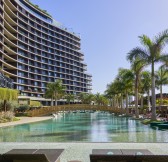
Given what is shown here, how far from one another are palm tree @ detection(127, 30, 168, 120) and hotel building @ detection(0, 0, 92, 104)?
188 feet

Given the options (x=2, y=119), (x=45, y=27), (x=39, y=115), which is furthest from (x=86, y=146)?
(x=45, y=27)

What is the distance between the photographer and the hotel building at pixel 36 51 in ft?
308

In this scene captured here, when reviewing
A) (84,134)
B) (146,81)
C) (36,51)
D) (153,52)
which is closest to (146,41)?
(153,52)

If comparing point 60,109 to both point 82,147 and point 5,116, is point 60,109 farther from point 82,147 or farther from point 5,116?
point 82,147

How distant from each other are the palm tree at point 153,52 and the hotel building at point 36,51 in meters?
57.4

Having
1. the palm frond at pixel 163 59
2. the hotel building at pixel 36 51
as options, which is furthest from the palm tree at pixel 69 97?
the palm frond at pixel 163 59

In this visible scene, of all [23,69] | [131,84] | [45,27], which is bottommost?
[131,84]

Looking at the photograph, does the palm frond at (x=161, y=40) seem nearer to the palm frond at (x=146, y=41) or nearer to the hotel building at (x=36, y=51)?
the palm frond at (x=146, y=41)

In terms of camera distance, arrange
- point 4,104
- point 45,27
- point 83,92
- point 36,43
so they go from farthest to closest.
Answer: point 83,92 → point 45,27 → point 36,43 → point 4,104

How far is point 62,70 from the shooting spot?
13775 centimetres

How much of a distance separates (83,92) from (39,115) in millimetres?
96664

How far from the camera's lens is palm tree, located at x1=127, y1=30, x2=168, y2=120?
3016cm

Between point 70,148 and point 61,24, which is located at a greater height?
point 61,24

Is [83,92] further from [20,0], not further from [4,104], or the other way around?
[4,104]
